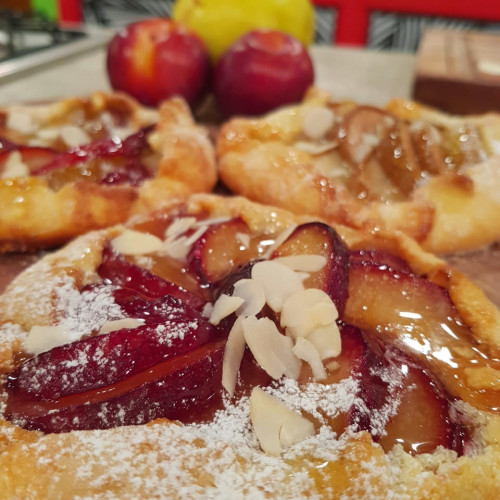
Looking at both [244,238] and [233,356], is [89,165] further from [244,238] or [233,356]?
[233,356]

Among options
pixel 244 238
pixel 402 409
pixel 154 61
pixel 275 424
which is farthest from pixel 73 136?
pixel 402 409

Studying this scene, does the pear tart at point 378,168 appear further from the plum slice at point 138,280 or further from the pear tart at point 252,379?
the plum slice at point 138,280

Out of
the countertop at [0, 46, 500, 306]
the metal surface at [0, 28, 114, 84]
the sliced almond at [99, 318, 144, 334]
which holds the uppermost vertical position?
the sliced almond at [99, 318, 144, 334]

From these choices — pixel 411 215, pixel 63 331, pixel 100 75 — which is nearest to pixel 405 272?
pixel 411 215

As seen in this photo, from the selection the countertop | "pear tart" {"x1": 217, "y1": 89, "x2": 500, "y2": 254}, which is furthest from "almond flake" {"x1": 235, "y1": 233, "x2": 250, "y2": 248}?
the countertop

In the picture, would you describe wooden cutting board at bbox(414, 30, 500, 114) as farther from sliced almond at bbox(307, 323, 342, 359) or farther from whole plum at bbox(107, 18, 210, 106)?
sliced almond at bbox(307, 323, 342, 359)

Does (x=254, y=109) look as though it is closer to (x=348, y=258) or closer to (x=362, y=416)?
(x=348, y=258)

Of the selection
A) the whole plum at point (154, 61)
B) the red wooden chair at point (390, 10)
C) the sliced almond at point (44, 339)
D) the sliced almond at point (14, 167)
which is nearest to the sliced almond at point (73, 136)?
the sliced almond at point (14, 167)
